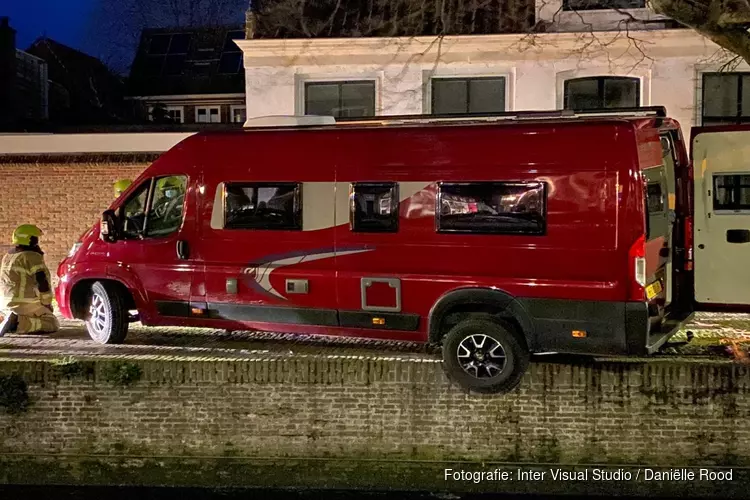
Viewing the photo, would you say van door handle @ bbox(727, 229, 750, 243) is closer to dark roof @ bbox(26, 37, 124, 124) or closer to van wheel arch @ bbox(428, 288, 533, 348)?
van wheel arch @ bbox(428, 288, 533, 348)

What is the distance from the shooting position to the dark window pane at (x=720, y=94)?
1316cm

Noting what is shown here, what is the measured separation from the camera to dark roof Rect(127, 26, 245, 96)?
26.6m

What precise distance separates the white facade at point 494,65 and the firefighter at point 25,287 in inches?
209

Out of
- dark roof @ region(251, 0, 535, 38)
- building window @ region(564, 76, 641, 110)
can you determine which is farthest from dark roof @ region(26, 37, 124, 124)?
building window @ region(564, 76, 641, 110)

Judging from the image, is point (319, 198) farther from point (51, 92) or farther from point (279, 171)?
point (51, 92)

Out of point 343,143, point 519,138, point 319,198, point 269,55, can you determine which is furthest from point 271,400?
point 269,55

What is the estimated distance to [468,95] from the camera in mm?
13734

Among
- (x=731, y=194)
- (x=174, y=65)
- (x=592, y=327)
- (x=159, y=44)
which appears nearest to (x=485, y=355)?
(x=592, y=327)

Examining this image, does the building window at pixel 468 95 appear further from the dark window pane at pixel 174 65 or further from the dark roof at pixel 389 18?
the dark window pane at pixel 174 65

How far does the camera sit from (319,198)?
812 centimetres

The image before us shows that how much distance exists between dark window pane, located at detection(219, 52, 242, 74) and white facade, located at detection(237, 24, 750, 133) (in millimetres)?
13501

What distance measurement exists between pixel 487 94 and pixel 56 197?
785cm

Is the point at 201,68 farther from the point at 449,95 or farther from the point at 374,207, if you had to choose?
the point at 374,207

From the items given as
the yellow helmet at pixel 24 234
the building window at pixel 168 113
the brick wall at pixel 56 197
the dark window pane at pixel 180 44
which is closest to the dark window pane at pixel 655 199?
the yellow helmet at pixel 24 234
